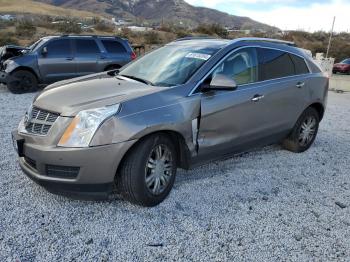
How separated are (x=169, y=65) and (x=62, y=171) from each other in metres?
1.83

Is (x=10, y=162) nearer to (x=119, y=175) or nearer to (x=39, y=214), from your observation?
(x=39, y=214)

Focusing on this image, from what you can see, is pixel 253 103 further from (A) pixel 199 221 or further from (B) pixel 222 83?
(A) pixel 199 221

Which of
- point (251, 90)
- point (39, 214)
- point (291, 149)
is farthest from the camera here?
point (291, 149)

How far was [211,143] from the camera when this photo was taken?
168 inches

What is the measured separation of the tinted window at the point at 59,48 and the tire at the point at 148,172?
339 inches

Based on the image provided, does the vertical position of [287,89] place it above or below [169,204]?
above

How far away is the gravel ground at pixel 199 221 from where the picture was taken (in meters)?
3.16

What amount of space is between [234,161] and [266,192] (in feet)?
3.28

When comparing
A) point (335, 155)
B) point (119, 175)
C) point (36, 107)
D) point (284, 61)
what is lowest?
point (335, 155)

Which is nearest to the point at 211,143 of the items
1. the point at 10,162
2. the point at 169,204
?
the point at 169,204

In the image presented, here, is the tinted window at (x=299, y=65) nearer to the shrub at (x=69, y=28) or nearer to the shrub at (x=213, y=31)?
the shrub at (x=69, y=28)

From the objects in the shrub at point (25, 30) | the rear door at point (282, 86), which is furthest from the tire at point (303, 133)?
the shrub at point (25, 30)

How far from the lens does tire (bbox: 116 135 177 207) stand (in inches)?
140

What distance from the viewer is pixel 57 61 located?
37.4 feet
